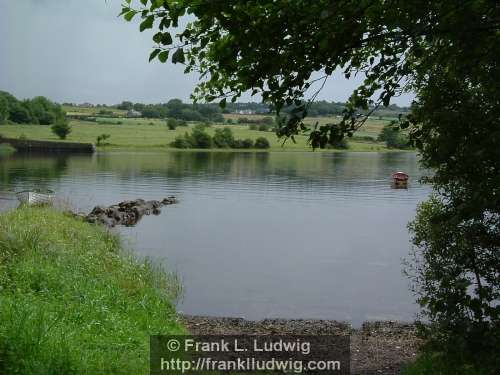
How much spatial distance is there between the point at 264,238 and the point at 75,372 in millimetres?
23085

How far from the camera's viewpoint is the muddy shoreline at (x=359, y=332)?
10023mm

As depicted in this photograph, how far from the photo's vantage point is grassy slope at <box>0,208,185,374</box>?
6691mm

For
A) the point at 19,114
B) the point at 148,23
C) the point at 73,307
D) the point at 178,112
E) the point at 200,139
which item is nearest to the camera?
the point at 148,23

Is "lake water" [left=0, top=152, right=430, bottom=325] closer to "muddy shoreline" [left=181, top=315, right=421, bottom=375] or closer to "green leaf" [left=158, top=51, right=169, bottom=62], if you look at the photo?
"muddy shoreline" [left=181, top=315, right=421, bottom=375]

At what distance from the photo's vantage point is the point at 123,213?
34.4 meters

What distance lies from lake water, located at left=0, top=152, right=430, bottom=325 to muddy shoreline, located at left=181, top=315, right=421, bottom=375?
1.56 m

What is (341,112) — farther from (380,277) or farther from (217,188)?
(217,188)

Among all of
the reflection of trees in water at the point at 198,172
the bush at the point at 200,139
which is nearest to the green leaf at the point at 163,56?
the reflection of trees in water at the point at 198,172

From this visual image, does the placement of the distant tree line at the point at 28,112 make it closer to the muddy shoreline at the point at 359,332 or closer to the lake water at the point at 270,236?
the lake water at the point at 270,236

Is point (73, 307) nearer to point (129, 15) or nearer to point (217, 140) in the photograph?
point (129, 15)

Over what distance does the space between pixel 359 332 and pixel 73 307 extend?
6.70 metres

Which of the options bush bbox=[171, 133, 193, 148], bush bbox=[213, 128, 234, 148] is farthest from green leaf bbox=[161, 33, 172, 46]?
bush bbox=[213, 128, 234, 148]

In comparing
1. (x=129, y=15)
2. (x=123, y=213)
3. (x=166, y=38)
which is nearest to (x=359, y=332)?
(x=166, y=38)

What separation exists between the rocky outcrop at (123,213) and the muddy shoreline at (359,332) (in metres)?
16.4
